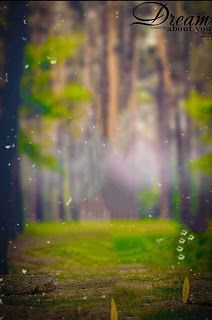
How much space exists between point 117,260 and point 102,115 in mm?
1800

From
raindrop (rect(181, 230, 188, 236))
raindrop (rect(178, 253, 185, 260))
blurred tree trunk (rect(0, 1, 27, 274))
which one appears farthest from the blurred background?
raindrop (rect(178, 253, 185, 260))

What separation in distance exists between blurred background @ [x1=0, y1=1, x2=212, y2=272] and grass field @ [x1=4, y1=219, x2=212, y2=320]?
7.7 inches

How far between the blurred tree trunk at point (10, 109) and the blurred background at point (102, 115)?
0.04 ft

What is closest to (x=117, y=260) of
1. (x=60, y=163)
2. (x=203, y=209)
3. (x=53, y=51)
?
(x=203, y=209)

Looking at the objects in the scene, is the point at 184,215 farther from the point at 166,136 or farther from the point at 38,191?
the point at 38,191

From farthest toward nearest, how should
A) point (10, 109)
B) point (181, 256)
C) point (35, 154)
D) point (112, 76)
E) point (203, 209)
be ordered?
point (112, 76) < point (203, 209) < point (35, 154) < point (10, 109) < point (181, 256)

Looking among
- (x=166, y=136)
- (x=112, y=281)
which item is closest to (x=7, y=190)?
(x=112, y=281)

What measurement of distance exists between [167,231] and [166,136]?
1.28 metres

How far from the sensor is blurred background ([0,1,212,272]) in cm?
390

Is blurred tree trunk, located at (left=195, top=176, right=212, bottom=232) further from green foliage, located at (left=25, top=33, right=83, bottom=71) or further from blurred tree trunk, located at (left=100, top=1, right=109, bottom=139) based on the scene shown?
green foliage, located at (left=25, top=33, right=83, bottom=71)

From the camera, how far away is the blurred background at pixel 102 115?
3.90m

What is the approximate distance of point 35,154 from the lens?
155 inches

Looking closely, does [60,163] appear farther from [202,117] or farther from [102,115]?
[202,117]

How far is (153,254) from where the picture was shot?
3.67 metres
